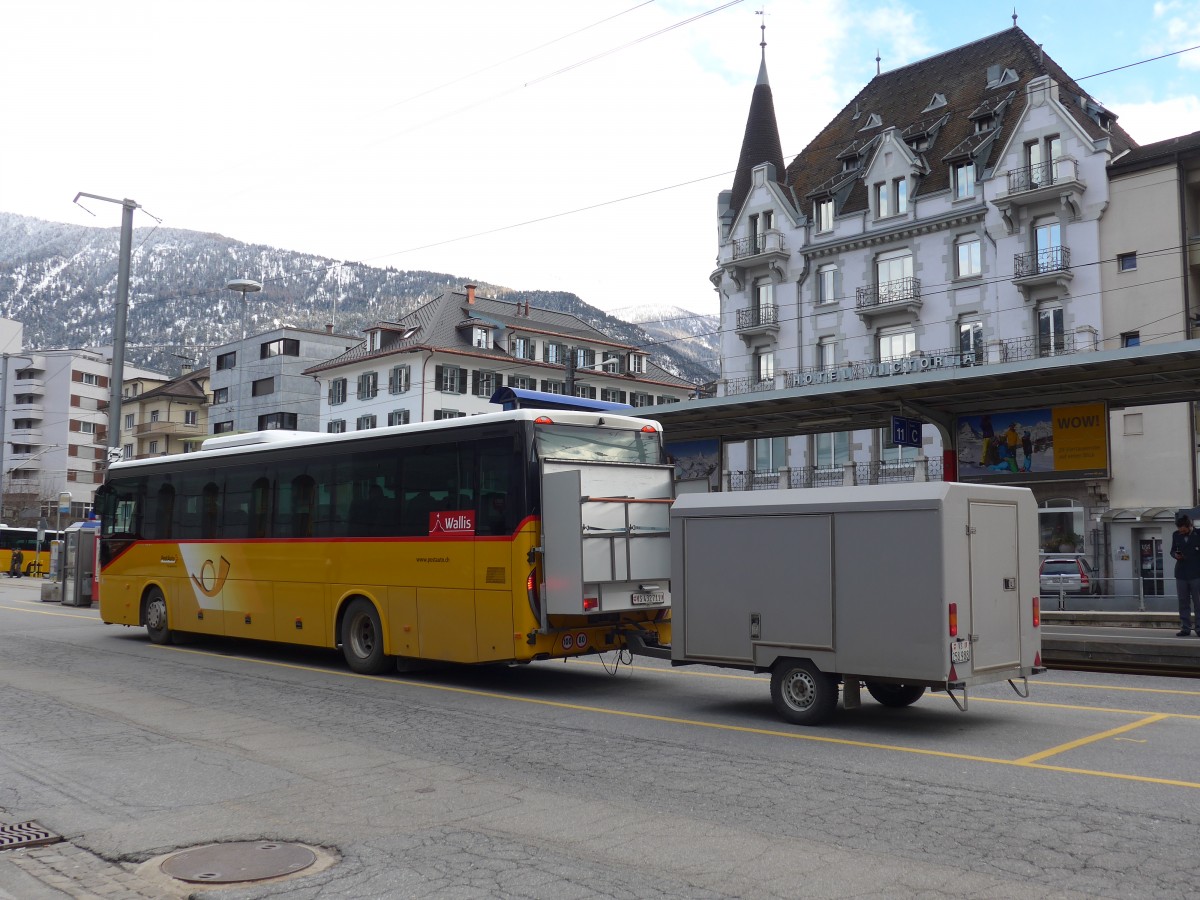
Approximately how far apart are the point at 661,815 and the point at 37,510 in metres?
106

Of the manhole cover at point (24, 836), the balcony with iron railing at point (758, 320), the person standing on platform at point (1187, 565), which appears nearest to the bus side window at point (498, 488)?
the manhole cover at point (24, 836)

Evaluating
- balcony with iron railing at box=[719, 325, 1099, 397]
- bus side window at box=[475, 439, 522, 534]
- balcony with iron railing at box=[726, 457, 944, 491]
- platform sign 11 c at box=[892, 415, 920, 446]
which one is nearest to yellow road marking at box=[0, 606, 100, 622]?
bus side window at box=[475, 439, 522, 534]

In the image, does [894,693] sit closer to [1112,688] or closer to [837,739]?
[837,739]

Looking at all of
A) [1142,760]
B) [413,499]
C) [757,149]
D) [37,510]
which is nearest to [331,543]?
[413,499]

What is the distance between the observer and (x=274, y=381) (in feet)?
284

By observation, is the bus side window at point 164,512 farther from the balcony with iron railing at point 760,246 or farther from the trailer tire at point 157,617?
the balcony with iron railing at point 760,246

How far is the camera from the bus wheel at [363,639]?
15.1m

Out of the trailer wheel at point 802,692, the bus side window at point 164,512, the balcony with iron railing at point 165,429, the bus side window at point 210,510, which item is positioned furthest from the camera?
the balcony with iron railing at point 165,429

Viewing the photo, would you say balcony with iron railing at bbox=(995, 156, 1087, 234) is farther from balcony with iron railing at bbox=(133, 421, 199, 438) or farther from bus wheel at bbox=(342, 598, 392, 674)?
balcony with iron railing at bbox=(133, 421, 199, 438)

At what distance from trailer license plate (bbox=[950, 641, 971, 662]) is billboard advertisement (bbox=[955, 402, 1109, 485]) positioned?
1164 cm

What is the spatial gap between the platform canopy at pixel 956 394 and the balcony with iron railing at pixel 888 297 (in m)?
26.0

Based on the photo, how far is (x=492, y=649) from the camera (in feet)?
43.3

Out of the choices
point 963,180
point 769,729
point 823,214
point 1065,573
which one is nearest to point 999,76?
point 963,180

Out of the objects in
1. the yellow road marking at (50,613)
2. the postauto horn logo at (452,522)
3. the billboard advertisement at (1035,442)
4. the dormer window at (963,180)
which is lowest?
the yellow road marking at (50,613)
